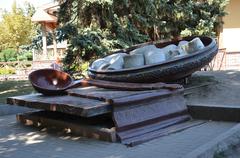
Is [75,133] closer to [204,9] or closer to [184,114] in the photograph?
[184,114]

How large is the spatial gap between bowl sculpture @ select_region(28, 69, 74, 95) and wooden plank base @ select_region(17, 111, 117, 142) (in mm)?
519

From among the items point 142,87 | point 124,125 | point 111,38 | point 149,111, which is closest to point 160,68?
point 142,87

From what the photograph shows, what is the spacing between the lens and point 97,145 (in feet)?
23.0

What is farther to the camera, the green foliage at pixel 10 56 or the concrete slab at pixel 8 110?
the green foliage at pixel 10 56

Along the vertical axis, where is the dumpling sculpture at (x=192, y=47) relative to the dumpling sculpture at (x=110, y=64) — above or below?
above

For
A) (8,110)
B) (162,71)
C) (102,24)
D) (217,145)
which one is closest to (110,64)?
(162,71)

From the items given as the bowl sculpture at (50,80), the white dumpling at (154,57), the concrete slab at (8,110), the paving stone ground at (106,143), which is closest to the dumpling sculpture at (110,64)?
the white dumpling at (154,57)

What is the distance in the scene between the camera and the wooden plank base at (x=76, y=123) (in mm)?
7247

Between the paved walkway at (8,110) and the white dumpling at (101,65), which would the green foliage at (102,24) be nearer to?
the paved walkway at (8,110)

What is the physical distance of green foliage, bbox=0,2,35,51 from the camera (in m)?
52.4

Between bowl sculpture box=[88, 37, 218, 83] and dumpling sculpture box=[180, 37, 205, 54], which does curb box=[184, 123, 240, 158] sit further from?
dumpling sculpture box=[180, 37, 205, 54]

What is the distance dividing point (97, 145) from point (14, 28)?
47474 mm

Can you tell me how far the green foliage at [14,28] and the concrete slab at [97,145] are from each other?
1805 inches

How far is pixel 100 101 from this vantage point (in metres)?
7.38
